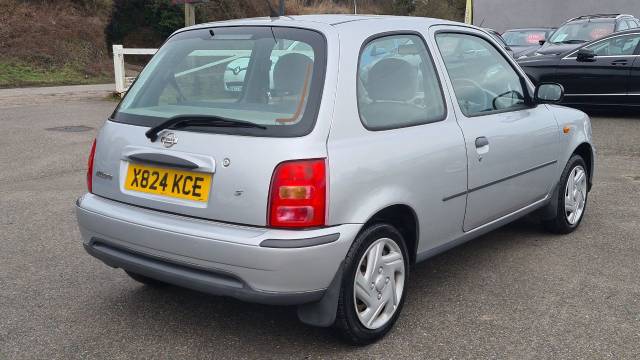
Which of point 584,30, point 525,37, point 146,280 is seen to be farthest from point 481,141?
point 525,37

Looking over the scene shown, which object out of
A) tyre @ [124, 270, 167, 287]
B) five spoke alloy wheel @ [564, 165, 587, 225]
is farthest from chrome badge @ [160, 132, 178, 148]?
five spoke alloy wheel @ [564, 165, 587, 225]

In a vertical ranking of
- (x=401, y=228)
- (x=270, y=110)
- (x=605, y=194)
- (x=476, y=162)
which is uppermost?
(x=270, y=110)

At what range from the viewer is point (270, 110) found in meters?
3.41

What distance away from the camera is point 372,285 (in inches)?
139

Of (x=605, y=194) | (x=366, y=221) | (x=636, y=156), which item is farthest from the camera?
(x=636, y=156)

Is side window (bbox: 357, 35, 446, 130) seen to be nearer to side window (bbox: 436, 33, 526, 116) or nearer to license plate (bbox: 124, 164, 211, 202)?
side window (bbox: 436, 33, 526, 116)

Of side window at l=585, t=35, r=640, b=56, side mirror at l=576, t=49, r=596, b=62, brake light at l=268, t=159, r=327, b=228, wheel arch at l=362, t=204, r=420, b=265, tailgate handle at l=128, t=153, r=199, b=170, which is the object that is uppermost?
side window at l=585, t=35, r=640, b=56

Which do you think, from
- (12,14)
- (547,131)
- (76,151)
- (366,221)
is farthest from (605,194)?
(12,14)

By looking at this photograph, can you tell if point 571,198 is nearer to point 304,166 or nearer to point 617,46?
point 304,166

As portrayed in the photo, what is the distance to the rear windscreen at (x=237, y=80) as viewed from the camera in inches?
131

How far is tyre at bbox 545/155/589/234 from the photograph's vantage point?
5.30 m

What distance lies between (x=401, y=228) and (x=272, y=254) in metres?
0.99

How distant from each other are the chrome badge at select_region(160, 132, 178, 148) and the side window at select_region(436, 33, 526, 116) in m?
1.72

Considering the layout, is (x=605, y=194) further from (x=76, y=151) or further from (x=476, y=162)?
(x=76, y=151)
